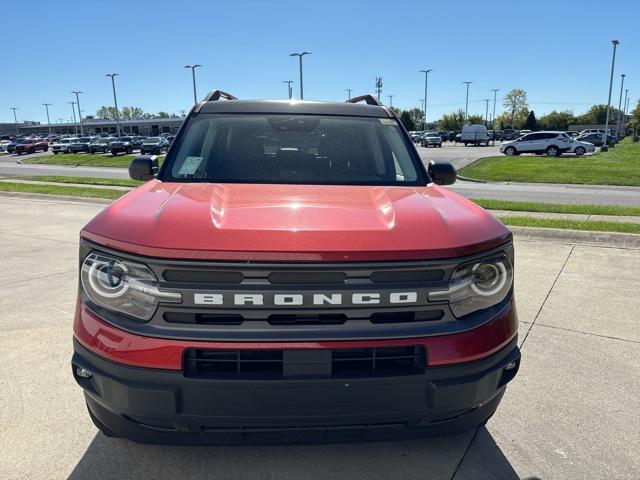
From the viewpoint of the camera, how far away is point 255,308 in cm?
192

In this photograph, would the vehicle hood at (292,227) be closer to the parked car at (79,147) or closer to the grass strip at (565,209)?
the grass strip at (565,209)

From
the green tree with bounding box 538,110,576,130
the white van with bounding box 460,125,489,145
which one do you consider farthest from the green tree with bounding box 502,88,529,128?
the white van with bounding box 460,125,489,145

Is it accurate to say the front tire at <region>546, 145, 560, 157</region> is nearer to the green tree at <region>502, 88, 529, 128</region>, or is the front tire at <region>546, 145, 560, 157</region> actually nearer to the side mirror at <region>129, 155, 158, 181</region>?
the side mirror at <region>129, 155, 158, 181</region>

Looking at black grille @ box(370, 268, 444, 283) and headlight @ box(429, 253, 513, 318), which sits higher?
black grille @ box(370, 268, 444, 283)

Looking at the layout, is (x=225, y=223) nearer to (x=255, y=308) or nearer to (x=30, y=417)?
(x=255, y=308)

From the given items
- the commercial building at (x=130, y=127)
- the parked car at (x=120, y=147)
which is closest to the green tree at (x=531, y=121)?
the commercial building at (x=130, y=127)

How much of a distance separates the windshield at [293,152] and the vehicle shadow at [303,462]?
1514mm

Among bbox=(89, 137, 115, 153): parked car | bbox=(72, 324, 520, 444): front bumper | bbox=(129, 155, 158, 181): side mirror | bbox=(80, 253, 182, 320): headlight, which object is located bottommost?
bbox=(89, 137, 115, 153): parked car

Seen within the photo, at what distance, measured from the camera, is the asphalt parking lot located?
252 centimetres

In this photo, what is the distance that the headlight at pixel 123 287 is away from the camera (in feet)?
6.43

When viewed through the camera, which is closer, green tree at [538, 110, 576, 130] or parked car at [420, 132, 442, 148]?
parked car at [420, 132, 442, 148]

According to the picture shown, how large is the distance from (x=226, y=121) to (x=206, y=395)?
222 cm

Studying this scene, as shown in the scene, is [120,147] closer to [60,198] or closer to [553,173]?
[60,198]

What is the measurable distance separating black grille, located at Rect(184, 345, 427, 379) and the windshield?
1373 millimetres
